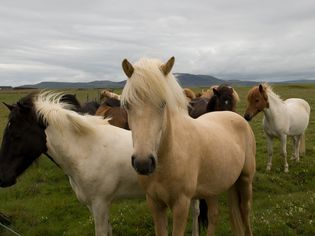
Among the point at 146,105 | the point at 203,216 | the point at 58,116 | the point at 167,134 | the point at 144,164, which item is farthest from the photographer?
the point at 203,216

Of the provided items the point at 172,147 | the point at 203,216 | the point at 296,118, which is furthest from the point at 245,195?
the point at 296,118

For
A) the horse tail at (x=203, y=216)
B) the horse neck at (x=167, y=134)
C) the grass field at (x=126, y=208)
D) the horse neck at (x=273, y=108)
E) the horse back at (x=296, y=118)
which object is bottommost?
the grass field at (x=126, y=208)

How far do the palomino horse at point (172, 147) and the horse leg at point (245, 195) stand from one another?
1.51ft

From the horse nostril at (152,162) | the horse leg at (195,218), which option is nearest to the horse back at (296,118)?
the horse leg at (195,218)

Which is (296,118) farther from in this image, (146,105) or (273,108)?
(146,105)

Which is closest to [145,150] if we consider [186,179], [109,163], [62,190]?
[186,179]

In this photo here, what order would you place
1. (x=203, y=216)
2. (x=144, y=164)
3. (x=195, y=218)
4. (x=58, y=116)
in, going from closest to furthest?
(x=144, y=164)
(x=58, y=116)
(x=195, y=218)
(x=203, y=216)

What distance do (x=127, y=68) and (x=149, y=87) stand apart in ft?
1.05

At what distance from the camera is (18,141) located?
15.4 ft

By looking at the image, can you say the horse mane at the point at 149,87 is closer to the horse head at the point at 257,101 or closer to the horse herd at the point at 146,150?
the horse herd at the point at 146,150

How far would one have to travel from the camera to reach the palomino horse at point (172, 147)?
3.19 m

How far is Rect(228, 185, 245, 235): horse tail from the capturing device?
17.7 ft

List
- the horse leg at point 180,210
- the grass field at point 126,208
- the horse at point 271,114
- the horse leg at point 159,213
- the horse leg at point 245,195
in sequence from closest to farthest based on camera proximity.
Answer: the horse leg at point 180,210 < the horse leg at point 159,213 < the horse leg at point 245,195 < the grass field at point 126,208 < the horse at point 271,114

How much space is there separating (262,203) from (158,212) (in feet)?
14.4
